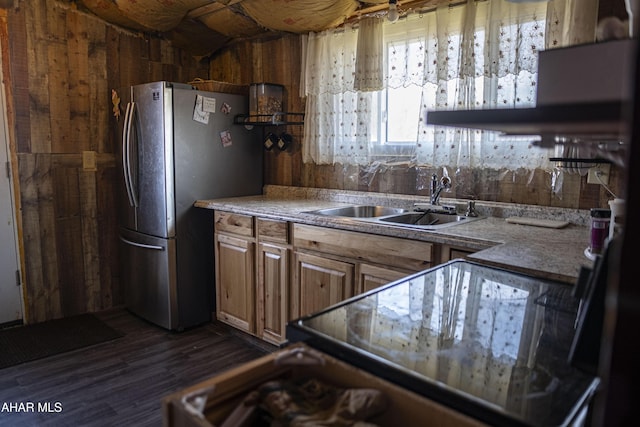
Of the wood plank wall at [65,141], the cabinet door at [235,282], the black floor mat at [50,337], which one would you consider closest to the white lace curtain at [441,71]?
the cabinet door at [235,282]

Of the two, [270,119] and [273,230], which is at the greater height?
[270,119]

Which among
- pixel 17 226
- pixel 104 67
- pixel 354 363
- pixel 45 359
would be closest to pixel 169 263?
pixel 45 359

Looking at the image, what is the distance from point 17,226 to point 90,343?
998mm

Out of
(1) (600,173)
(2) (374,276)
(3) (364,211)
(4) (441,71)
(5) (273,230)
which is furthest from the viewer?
(3) (364,211)

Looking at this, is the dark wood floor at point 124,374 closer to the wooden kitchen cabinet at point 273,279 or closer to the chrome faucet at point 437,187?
A: the wooden kitchen cabinet at point 273,279

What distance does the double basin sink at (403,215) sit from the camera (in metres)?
2.42

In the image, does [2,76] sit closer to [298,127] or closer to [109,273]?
[109,273]

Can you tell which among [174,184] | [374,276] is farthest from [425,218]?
[174,184]

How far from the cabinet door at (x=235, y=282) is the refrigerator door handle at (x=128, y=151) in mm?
690

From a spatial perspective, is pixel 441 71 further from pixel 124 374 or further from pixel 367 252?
pixel 124 374

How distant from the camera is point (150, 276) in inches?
125

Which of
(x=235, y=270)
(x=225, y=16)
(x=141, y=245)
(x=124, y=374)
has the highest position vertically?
(x=225, y=16)

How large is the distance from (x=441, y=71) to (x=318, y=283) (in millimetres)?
1342

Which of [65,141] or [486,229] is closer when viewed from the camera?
[486,229]
